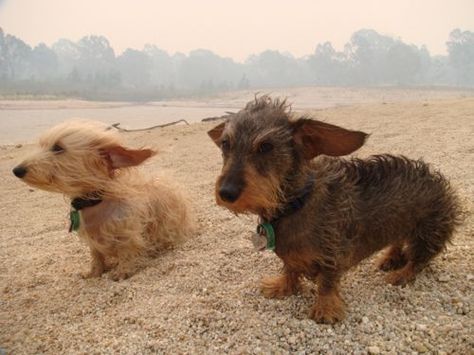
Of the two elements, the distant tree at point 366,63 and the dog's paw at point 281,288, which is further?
the distant tree at point 366,63

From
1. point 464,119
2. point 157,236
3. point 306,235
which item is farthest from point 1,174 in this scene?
point 464,119

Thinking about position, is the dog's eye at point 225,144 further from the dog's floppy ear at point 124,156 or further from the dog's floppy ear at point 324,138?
the dog's floppy ear at point 124,156

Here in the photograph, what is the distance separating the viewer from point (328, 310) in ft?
10.2

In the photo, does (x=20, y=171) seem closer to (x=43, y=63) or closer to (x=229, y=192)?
(x=229, y=192)

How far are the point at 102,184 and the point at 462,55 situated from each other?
395 ft

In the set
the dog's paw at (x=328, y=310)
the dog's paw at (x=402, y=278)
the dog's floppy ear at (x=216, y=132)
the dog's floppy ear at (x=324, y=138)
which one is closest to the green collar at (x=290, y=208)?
the dog's floppy ear at (x=324, y=138)

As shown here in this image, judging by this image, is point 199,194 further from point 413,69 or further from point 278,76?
point 278,76

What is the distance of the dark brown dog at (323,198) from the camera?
2.82 metres

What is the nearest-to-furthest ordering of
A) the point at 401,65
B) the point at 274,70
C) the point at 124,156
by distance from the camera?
the point at 124,156 → the point at 401,65 → the point at 274,70

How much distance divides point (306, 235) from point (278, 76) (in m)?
135

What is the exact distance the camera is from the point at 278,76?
440 feet

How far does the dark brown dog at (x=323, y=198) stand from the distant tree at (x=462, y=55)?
118 m

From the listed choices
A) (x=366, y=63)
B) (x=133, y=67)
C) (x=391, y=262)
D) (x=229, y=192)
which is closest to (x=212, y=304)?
(x=229, y=192)

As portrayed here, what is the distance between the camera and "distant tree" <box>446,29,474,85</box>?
10669cm
